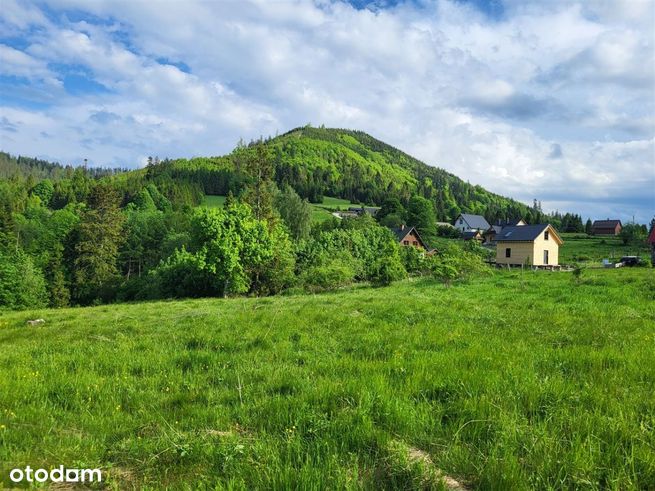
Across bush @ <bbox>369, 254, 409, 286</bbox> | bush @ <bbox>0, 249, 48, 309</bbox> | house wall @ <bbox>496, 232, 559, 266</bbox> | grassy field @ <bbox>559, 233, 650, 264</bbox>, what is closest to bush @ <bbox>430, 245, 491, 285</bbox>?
bush @ <bbox>369, 254, 409, 286</bbox>

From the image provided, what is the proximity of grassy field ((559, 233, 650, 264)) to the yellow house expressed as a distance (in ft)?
33.1

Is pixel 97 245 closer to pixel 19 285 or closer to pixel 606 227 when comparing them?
pixel 19 285

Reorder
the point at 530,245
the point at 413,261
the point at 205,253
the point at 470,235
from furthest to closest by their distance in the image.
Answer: the point at 470,235 < the point at 530,245 < the point at 413,261 < the point at 205,253

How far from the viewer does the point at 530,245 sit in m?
52.8

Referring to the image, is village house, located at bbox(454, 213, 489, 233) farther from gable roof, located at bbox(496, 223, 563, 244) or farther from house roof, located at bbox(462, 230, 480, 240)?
gable roof, located at bbox(496, 223, 563, 244)

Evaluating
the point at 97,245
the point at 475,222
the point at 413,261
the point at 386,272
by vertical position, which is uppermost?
the point at 475,222

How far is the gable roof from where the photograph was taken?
52.7m

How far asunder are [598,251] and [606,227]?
65.7m

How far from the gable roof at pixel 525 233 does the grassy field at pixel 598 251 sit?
37.1ft

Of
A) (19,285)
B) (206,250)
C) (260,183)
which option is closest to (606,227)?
(260,183)

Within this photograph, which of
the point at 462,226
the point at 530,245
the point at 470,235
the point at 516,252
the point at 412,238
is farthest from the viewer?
the point at 462,226

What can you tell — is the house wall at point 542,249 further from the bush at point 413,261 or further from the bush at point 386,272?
the bush at point 386,272

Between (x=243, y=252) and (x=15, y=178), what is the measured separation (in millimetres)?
147902

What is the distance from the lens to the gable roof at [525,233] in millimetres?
52722
